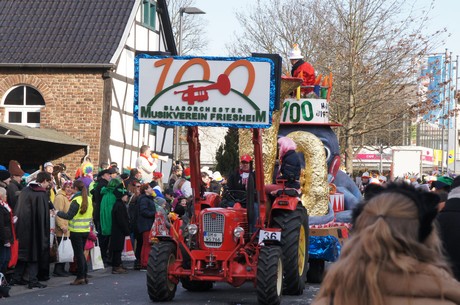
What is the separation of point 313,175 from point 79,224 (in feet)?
13.8

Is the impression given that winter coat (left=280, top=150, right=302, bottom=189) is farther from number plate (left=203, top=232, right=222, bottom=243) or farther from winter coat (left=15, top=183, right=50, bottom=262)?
winter coat (left=15, top=183, right=50, bottom=262)

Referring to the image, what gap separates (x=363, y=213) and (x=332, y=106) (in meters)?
37.9

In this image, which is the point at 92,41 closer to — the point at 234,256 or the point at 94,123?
the point at 94,123

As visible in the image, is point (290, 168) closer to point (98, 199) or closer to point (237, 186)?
point (237, 186)

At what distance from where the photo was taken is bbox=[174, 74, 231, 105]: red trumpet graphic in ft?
40.5

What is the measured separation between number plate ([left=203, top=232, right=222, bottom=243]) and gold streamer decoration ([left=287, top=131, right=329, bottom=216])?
3.93m

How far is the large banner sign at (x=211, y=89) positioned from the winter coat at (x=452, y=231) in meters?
5.93

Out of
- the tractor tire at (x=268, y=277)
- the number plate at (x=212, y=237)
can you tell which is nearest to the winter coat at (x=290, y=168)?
the number plate at (x=212, y=237)

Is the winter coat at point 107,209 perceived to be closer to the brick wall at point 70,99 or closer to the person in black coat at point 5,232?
the person in black coat at point 5,232

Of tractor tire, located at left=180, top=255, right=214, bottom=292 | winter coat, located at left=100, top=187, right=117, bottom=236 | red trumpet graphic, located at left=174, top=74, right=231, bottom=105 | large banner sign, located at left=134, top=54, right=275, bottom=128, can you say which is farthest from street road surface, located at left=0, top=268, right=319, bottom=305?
red trumpet graphic, located at left=174, top=74, right=231, bottom=105

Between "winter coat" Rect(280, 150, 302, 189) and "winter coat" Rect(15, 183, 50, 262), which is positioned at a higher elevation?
"winter coat" Rect(280, 150, 302, 189)

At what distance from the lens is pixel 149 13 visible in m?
32.3

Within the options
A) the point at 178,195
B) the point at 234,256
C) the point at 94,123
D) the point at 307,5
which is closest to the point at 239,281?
the point at 234,256

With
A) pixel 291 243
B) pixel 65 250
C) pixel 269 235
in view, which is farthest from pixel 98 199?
pixel 269 235
